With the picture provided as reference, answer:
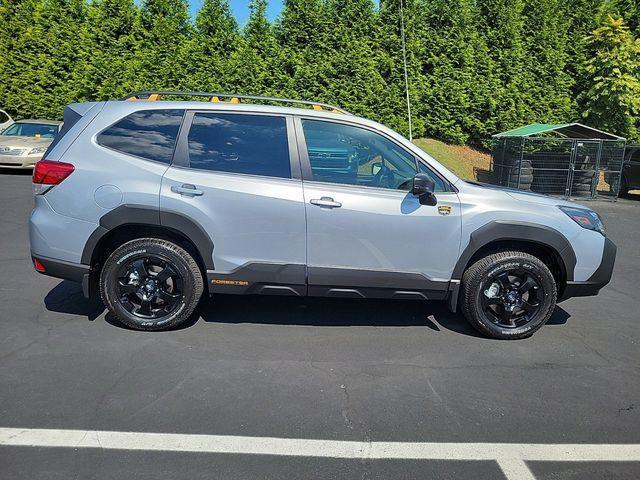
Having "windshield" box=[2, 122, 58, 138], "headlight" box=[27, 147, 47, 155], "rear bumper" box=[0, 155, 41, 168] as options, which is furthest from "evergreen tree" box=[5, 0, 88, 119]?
"rear bumper" box=[0, 155, 41, 168]

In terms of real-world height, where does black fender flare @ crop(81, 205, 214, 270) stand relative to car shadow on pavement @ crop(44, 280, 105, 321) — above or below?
above

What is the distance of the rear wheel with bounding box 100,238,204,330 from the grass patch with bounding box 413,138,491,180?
13.7m

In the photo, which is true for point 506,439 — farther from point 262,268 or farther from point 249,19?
point 249,19

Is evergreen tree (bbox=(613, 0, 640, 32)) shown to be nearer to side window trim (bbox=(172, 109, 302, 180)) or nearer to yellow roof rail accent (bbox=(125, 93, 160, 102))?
side window trim (bbox=(172, 109, 302, 180))

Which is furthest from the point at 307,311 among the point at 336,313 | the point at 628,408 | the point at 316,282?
the point at 628,408

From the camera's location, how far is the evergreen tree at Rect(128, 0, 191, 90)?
1703 cm

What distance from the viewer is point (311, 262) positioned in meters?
4.21

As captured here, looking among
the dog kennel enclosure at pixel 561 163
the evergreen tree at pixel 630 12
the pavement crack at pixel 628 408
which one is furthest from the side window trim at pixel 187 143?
the evergreen tree at pixel 630 12

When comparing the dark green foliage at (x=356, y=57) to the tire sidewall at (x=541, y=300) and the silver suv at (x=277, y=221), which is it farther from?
the tire sidewall at (x=541, y=300)

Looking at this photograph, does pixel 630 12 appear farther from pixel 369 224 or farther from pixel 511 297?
pixel 369 224

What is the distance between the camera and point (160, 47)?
1708 cm

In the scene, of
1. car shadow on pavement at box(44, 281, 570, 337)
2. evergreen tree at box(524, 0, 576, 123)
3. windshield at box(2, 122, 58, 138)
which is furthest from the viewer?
evergreen tree at box(524, 0, 576, 123)

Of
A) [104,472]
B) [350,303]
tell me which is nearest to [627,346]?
[350,303]

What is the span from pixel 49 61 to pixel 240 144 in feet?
55.1
